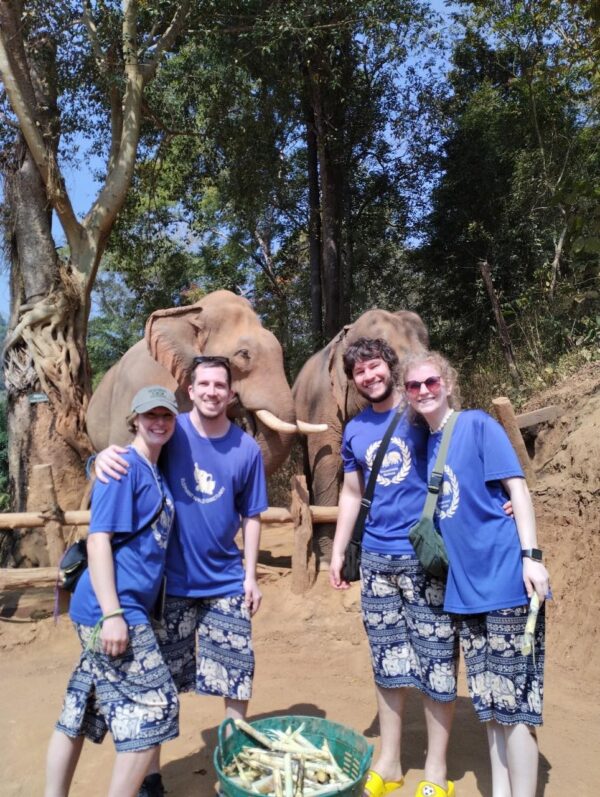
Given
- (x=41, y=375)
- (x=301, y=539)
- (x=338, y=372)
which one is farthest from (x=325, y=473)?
(x=41, y=375)

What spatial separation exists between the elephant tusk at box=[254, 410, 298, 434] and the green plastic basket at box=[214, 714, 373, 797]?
316 cm

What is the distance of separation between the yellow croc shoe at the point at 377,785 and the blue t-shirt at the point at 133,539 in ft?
4.48

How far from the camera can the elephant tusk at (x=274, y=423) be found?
610 centimetres

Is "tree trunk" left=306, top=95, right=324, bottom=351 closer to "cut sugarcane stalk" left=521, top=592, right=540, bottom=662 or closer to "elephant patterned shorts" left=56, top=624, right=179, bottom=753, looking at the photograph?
"cut sugarcane stalk" left=521, top=592, right=540, bottom=662

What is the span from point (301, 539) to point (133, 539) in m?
3.66

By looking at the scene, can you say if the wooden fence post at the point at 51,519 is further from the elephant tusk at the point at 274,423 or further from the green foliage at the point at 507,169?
the green foliage at the point at 507,169

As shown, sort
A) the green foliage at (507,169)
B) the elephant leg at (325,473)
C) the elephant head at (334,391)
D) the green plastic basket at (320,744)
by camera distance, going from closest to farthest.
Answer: the green plastic basket at (320,744), the elephant head at (334,391), the elephant leg at (325,473), the green foliage at (507,169)

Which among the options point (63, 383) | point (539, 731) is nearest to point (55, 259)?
point (63, 383)

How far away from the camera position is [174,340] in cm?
620

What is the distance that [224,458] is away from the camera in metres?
3.13

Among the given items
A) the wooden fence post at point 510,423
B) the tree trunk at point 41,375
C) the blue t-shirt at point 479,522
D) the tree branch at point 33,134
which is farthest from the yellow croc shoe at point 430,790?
the tree branch at point 33,134

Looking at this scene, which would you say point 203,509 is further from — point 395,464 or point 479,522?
point 479,522

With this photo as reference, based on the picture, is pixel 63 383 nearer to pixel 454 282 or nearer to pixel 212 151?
pixel 212 151

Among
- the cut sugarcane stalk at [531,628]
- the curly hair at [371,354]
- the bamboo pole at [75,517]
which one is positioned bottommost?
the cut sugarcane stalk at [531,628]
